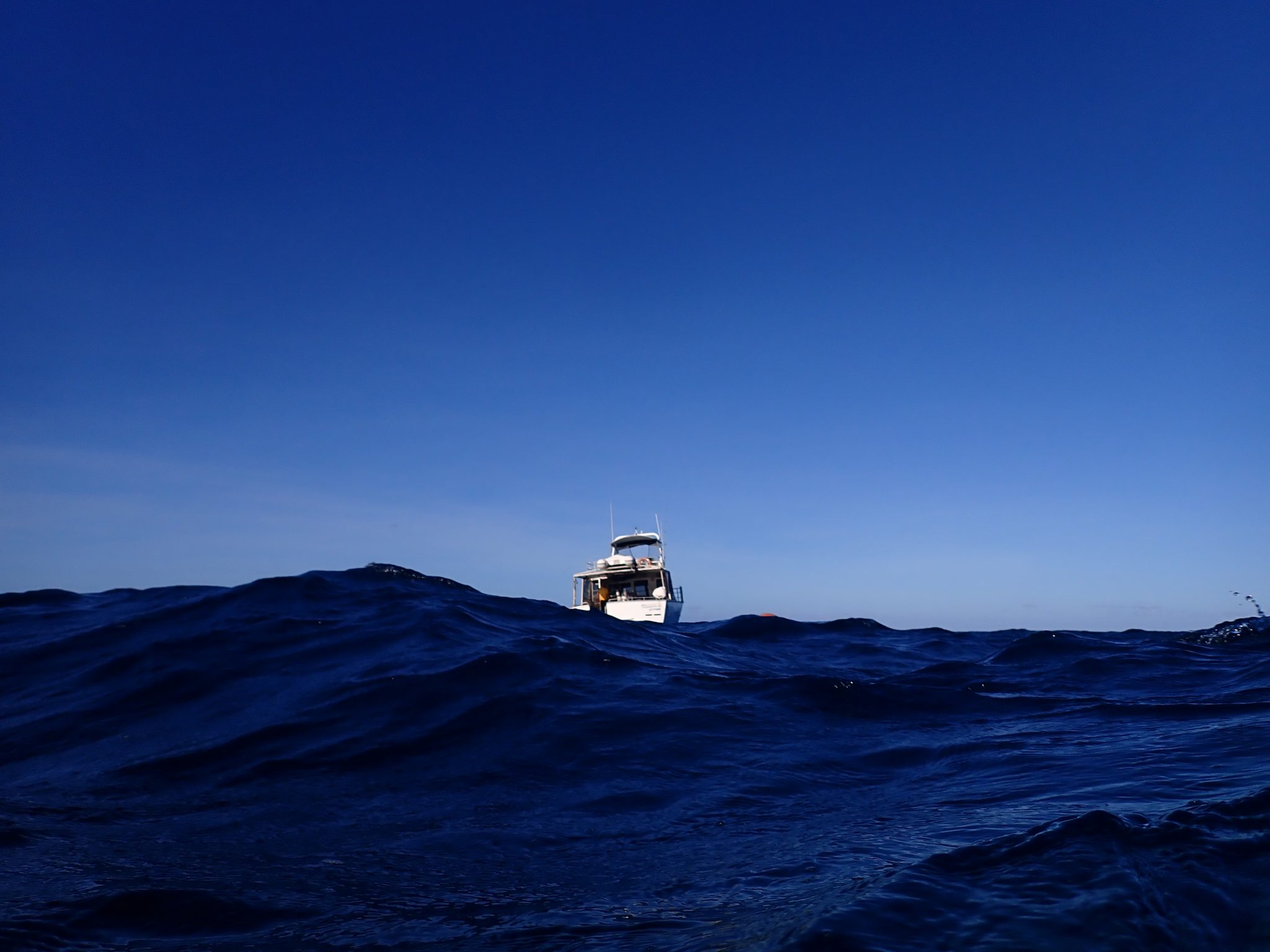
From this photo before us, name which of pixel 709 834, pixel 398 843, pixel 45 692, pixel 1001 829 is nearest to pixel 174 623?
pixel 45 692

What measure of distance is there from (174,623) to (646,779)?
29.5ft

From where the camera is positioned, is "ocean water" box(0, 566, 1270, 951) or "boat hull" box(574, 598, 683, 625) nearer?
"ocean water" box(0, 566, 1270, 951)

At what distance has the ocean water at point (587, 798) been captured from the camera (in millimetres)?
3346

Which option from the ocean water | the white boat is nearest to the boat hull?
the white boat

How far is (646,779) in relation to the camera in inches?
233

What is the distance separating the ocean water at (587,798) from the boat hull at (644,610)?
2599 cm

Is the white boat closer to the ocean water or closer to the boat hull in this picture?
the boat hull

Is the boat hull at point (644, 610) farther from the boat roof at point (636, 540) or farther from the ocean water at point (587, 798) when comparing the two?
the ocean water at point (587, 798)

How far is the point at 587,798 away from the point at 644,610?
32.8 metres

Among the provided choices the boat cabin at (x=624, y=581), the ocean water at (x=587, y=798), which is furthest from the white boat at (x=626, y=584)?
the ocean water at (x=587, y=798)

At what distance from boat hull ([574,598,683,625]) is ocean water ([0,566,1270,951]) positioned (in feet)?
85.3

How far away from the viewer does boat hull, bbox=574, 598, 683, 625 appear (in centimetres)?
3778

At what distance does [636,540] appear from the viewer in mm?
45562

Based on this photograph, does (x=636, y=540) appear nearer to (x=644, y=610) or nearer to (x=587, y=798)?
(x=644, y=610)
